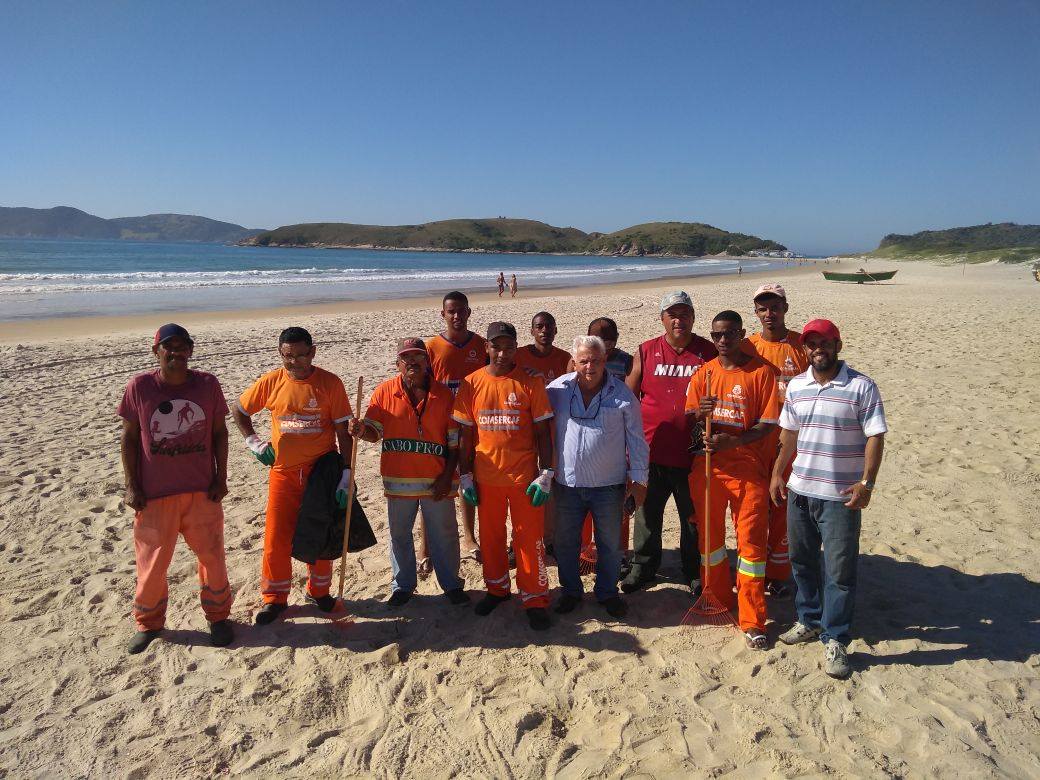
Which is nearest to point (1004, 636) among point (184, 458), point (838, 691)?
point (838, 691)

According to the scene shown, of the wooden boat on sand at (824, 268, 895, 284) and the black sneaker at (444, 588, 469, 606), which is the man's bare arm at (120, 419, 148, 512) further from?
the wooden boat on sand at (824, 268, 895, 284)

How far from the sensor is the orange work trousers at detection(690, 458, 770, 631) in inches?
150

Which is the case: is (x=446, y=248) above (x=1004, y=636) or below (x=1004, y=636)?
above

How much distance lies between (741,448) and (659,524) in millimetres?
923

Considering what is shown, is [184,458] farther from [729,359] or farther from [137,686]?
[729,359]

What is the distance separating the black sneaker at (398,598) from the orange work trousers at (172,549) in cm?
103

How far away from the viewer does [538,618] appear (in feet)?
13.1

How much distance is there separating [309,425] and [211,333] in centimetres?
1397

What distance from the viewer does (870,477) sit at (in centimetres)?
330

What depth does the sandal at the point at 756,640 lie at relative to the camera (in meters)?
3.72

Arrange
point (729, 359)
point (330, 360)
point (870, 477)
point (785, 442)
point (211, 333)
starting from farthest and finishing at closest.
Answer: point (211, 333)
point (330, 360)
point (729, 359)
point (785, 442)
point (870, 477)

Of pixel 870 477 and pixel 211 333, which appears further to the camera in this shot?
pixel 211 333

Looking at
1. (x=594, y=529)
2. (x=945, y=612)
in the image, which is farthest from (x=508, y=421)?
(x=945, y=612)

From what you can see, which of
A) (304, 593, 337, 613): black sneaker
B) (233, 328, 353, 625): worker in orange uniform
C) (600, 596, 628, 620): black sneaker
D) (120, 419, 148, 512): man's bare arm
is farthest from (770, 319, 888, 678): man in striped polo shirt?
(120, 419, 148, 512): man's bare arm
